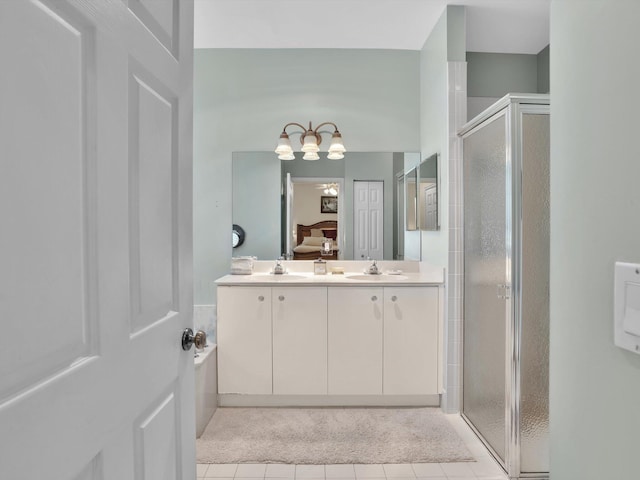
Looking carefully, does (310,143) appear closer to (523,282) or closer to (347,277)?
(347,277)

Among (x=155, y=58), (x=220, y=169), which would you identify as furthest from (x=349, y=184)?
(x=155, y=58)

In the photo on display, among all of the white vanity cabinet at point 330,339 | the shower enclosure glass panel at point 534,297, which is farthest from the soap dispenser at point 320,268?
the shower enclosure glass panel at point 534,297

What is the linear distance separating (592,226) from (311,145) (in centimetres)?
267

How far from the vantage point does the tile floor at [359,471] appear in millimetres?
1991

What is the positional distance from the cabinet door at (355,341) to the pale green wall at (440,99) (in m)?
0.57

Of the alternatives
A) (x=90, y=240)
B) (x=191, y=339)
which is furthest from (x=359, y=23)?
(x=90, y=240)

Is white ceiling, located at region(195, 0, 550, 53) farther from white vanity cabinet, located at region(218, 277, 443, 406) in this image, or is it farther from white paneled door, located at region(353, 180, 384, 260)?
white vanity cabinet, located at region(218, 277, 443, 406)

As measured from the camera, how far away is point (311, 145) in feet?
10.3

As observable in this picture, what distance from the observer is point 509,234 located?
6.36ft

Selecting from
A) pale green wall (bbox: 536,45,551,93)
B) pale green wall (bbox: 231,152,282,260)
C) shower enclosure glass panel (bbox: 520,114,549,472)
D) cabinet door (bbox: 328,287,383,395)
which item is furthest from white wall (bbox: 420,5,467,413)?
pale green wall (bbox: 231,152,282,260)

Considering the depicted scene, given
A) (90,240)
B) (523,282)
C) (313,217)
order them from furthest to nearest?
(313,217)
(523,282)
(90,240)

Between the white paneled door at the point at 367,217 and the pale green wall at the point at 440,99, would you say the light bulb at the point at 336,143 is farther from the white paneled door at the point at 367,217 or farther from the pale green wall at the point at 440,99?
the pale green wall at the point at 440,99

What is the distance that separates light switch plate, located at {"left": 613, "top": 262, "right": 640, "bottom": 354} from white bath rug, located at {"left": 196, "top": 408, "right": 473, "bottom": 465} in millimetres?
1880

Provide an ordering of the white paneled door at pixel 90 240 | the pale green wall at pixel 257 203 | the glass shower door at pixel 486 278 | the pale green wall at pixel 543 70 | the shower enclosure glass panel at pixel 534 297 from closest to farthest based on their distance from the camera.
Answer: the white paneled door at pixel 90 240 → the shower enclosure glass panel at pixel 534 297 → the glass shower door at pixel 486 278 → the pale green wall at pixel 543 70 → the pale green wall at pixel 257 203
